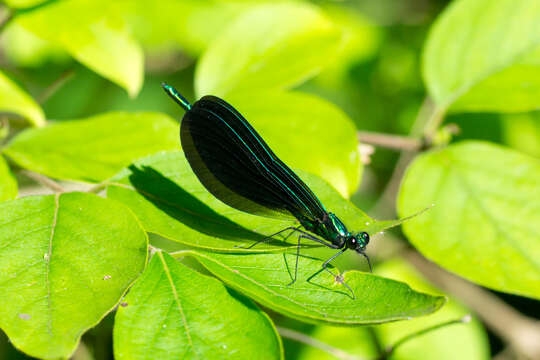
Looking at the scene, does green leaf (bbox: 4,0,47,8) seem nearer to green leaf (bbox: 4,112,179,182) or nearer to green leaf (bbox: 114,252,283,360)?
green leaf (bbox: 4,112,179,182)

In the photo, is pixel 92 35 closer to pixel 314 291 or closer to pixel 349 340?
pixel 314 291

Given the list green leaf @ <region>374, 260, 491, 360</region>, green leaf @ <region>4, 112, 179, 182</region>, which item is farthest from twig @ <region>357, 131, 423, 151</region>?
green leaf @ <region>374, 260, 491, 360</region>

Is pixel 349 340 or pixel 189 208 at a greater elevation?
pixel 189 208

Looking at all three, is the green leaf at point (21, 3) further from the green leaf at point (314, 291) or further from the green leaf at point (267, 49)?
the green leaf at point (314, 291)

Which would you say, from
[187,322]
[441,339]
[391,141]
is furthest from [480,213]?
[441,339]

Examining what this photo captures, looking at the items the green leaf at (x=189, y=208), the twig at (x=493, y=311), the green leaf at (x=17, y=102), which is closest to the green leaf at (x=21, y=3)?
the green leaf at (x=17, y=102)
